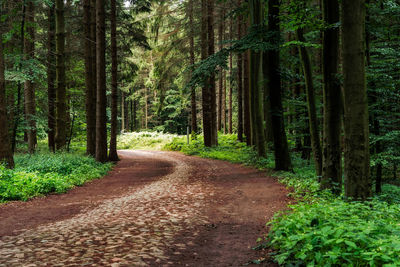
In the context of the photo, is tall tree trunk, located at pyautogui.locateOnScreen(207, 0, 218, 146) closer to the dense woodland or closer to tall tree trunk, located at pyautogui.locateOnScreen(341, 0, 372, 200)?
the dense woodland

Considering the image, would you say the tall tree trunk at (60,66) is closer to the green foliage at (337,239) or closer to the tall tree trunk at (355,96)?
the green foliage at (337,239)

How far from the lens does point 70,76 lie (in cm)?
2002

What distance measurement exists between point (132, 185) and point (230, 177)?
12.8ft

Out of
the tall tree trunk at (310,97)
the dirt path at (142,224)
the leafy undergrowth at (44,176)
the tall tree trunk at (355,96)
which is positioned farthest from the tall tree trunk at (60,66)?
the tall tree trunk at (355,96)

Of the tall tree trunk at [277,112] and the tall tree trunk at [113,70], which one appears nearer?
the tall tree trunk at [277,112]

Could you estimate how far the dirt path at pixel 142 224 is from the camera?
4.20 meters

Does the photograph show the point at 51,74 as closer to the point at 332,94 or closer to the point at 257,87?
the point at 257,87

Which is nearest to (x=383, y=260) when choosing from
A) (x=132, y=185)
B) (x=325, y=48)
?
(x=325, y=48)

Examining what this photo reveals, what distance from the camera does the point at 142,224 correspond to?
575 centimetres

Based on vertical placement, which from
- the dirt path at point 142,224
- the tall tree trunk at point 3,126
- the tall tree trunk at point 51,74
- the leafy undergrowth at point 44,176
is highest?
the tall tree trunk at point 51,74

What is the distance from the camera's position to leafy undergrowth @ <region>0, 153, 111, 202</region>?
316 inches

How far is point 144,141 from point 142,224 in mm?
29306

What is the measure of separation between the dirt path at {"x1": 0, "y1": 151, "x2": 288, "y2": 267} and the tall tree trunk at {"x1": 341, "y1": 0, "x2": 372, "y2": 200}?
80.6 inches

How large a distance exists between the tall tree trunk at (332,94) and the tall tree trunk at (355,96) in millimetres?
1516
